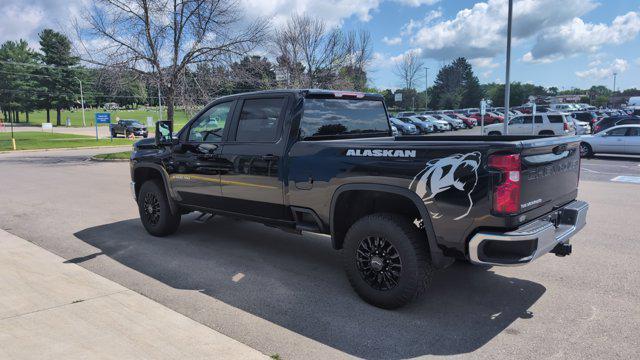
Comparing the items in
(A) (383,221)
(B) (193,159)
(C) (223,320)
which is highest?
(B) (193,159)

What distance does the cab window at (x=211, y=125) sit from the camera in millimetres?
5578

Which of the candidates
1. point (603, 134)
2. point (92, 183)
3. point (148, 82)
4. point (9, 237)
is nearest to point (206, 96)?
point (148, 82)

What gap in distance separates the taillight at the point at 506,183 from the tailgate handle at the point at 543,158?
0.51 ft

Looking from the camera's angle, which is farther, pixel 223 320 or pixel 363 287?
pixel 363 287

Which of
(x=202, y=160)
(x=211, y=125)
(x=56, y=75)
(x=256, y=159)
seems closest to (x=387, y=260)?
(x=256, y=159)

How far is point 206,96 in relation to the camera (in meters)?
20.5

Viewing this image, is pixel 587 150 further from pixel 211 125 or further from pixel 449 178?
pixel 449 178

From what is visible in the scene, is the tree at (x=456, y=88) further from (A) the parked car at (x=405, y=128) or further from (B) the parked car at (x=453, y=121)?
(A) the parked car at (x=405, y=128)

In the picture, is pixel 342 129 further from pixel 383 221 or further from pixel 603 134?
pixel 603 134

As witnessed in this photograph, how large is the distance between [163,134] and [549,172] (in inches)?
182

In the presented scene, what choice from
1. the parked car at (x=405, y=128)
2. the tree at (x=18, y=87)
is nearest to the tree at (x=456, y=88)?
the parked car at (x=405, y=128)

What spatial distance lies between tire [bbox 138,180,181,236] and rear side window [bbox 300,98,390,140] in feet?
8.76

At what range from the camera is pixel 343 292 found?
4.55 meters

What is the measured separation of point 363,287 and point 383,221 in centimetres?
67
